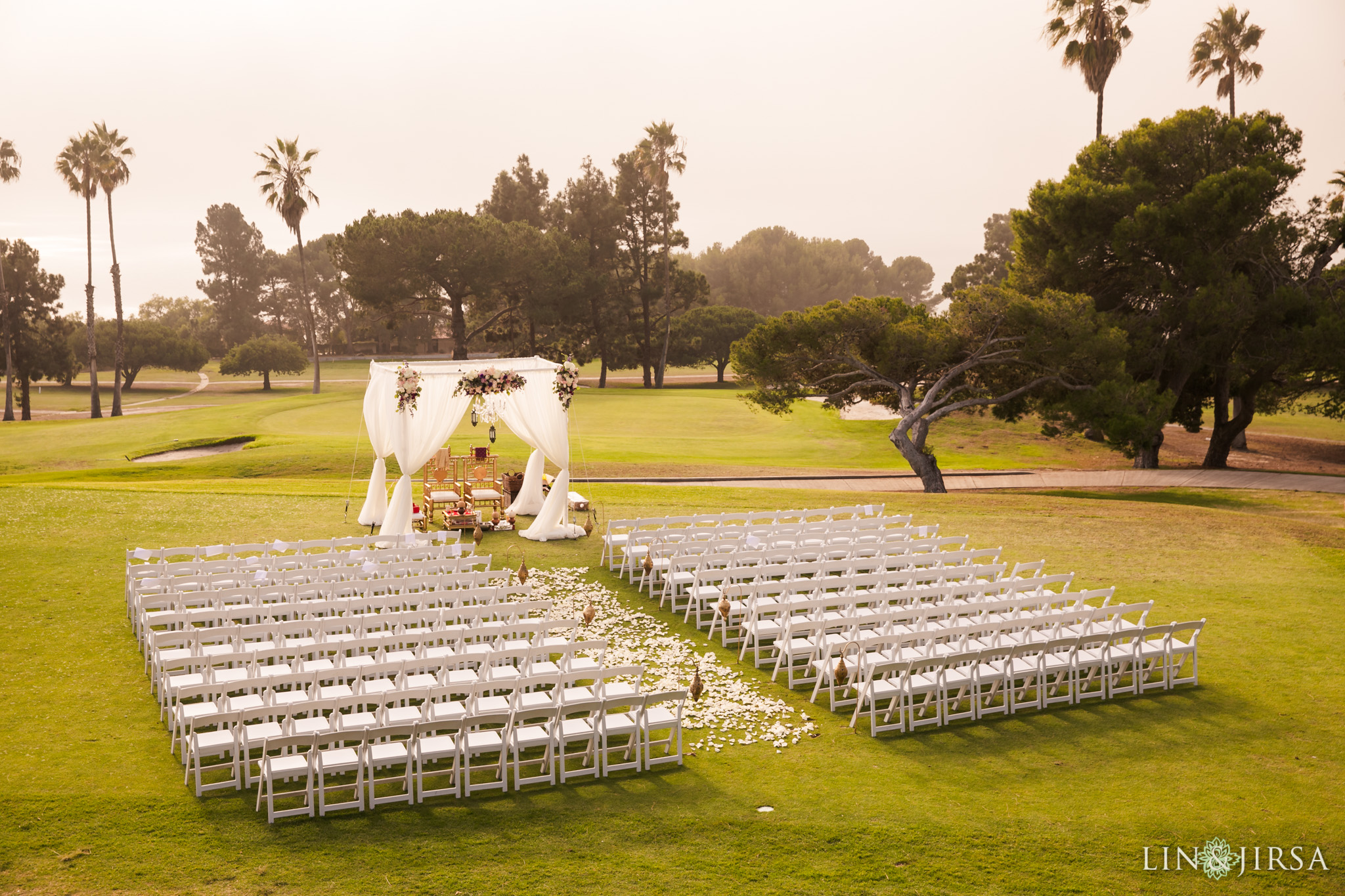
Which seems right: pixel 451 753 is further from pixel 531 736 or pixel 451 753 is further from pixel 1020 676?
pixel 1020 676

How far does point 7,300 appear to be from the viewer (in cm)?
5494

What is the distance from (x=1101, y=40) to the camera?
38438 millimetres

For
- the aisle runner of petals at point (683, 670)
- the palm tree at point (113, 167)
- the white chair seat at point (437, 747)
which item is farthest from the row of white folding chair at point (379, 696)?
the palm tree at point (113, 167)

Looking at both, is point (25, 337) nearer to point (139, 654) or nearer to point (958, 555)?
point (139, 654)

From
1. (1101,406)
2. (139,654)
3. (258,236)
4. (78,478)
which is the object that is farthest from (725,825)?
(258,236)

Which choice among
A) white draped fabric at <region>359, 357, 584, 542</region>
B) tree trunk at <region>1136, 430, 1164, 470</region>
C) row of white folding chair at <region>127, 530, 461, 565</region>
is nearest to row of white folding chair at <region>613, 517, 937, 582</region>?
white draped fabric at <region>359, 357, 584, 542</region>

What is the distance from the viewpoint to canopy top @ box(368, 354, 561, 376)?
1820cm

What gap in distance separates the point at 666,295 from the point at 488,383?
50970mm

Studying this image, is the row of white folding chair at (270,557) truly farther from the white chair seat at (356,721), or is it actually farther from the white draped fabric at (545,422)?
the white chair seat at (356,721)

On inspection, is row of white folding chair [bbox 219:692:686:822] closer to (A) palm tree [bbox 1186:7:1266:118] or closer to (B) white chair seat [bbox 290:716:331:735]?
(B) white chair seat [bbox 290:716:331:735]

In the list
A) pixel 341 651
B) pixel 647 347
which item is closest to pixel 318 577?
pixel 341 651

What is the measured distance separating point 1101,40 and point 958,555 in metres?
33.1

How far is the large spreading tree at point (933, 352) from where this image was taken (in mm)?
27109

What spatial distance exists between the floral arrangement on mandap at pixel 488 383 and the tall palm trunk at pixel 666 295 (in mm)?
49454
